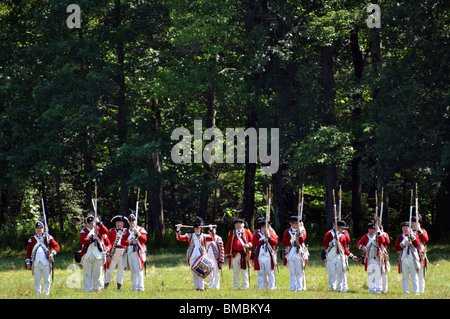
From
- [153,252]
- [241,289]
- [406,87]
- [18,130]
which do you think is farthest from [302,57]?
[241,289]

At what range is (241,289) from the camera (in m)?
18.7

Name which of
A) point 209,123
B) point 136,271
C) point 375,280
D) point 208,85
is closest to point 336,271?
point 375,280

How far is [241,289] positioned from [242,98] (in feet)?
48.2

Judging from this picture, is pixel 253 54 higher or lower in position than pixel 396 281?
higher

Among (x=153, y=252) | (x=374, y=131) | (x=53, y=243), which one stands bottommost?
(x=153, y=252)

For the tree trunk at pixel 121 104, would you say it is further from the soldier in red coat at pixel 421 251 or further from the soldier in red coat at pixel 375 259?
the soldier in red coat at pixel 421 251

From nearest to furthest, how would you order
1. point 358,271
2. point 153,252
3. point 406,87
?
point 358,271
point 406,87
point 153,252

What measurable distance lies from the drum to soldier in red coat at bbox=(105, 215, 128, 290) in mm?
2120

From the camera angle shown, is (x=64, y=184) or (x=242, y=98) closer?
(x=242, y=98)

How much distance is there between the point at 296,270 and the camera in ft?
59.3

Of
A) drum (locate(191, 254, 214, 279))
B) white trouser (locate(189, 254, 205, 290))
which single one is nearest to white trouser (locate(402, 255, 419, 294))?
drum (locate(191, 254, 214, 279))

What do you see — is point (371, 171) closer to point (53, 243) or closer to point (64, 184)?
point (53, 243)

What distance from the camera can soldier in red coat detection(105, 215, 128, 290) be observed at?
1925 centimetres

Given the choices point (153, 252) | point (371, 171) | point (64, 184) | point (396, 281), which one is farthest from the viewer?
point (64, 184)
